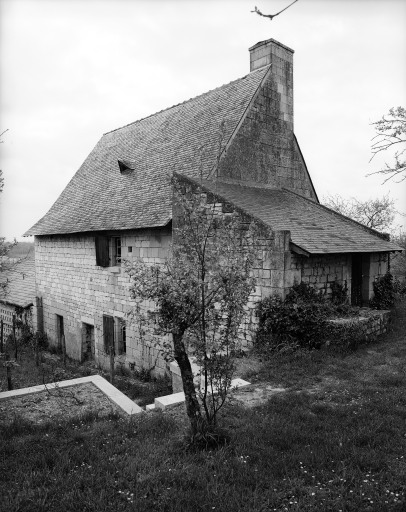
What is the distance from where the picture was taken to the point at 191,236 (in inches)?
174

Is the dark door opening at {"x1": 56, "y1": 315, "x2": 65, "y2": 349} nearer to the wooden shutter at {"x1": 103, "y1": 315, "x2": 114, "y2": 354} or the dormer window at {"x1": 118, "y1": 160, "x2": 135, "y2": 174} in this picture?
the wooden shutter at {"x1": 103, "y1": 315, "x2": 114, "y2": 354}

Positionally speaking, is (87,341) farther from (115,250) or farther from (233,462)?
(233,462)

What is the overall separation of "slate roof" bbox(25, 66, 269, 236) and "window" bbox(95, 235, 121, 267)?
0.52 meters

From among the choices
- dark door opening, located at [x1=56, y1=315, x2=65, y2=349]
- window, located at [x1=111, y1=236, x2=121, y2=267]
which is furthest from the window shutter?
dark door opening, located at [x1=56, y1=315, x2=65, y2=349]

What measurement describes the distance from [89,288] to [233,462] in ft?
36.4

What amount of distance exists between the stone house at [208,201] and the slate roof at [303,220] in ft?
0.17

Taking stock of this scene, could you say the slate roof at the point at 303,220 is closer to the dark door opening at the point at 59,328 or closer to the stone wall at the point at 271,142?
the stone wall at the point at 271,142

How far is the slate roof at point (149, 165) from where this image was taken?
468 inches

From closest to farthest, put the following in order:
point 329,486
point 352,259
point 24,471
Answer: point 329,486, point 24,471, point 352,259

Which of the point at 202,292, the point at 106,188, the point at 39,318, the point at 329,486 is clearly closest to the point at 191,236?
the point at 202,292

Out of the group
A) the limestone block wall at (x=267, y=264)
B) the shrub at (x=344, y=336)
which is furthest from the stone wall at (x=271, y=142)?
the shrub at (x=344, y=336)

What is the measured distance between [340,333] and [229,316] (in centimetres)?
499

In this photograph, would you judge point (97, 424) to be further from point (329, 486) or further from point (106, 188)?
point (106, 188)

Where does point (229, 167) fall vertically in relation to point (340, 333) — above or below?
above
